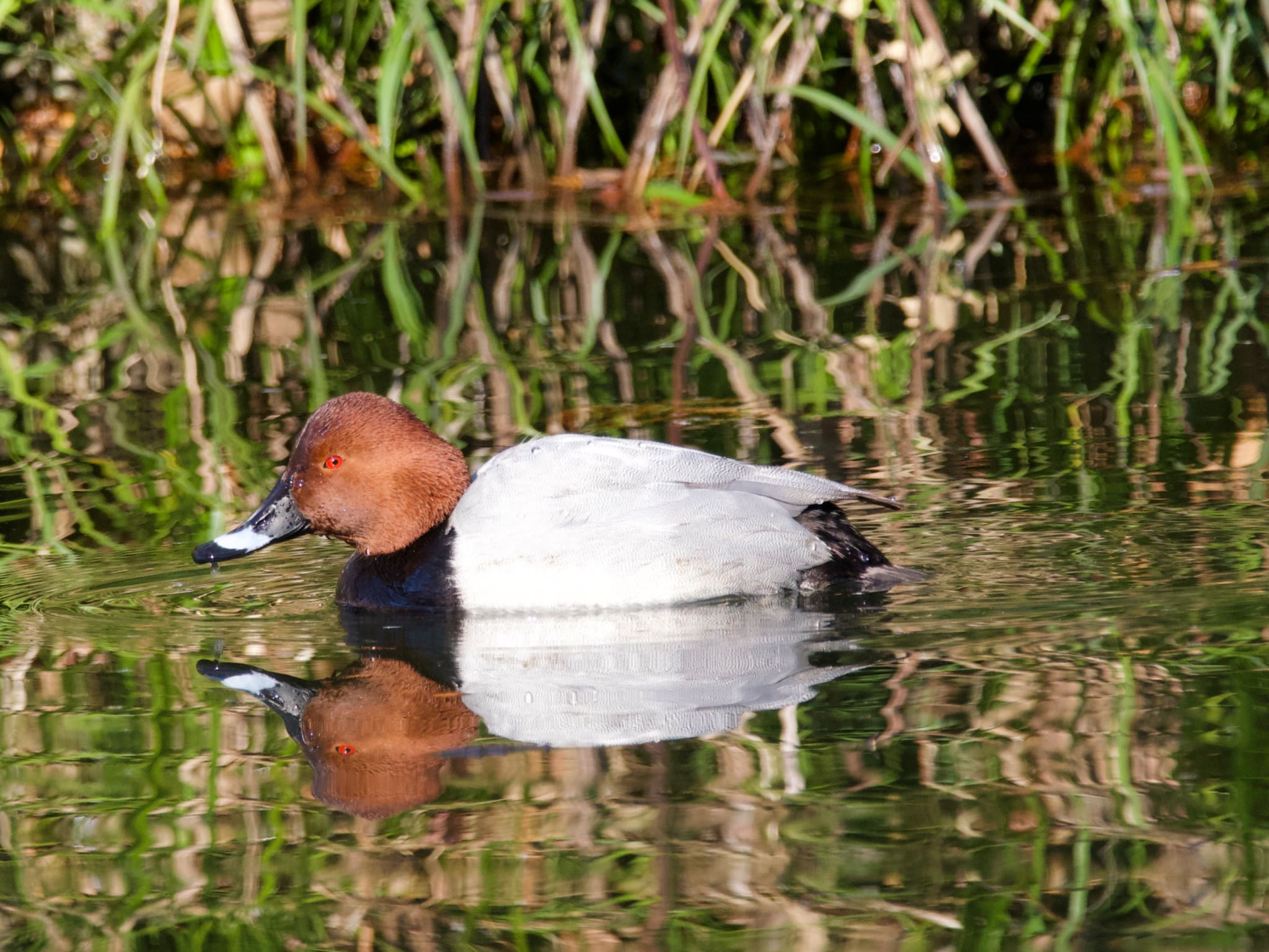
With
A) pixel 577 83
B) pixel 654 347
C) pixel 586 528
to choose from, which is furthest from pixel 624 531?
pixel 577 83

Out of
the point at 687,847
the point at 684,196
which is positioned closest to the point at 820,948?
the point at 687,847

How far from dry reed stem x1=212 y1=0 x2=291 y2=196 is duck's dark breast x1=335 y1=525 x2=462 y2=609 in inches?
222

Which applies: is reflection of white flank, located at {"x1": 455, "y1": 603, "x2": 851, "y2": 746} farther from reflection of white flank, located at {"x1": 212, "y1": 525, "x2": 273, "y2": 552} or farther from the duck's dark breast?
reflection of white flank, located at {"x1": 212, "y1": 525, "x2": 273, "y2": 552}

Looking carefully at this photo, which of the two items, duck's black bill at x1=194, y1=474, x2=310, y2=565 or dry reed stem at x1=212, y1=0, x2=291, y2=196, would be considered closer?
duck's black bill at x1=194, y1=474, x2=310, y2=565

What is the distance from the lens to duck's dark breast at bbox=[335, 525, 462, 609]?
448 centimetres

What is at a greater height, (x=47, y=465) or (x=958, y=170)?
(x=958, y=170)

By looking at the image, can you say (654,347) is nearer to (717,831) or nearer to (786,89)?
(786,89)

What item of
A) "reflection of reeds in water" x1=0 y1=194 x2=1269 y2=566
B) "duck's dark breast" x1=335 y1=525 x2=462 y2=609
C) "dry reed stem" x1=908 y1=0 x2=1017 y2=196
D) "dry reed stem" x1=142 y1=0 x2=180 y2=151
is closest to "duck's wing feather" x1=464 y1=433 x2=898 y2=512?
"duck's dark breast" x1=335 y1=525 x2=462 y2=609

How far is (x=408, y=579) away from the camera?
4.55 meters

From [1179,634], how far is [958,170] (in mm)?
7649

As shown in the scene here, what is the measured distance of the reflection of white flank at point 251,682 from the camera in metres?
4.04

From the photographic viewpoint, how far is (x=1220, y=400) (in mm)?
5852

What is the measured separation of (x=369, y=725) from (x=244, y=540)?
45.1 inches

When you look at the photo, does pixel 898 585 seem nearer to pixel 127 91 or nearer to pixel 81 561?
pixel 81 561
